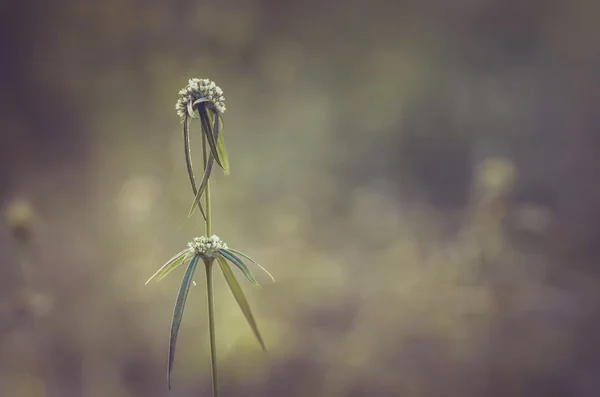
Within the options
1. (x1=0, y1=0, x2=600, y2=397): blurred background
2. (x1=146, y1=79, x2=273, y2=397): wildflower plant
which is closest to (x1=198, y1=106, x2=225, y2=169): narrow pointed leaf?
(x1=146, y1=79, x2=273, y2=397): wildflower plant

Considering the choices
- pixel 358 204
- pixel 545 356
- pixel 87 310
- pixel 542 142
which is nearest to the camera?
pixel 545 356

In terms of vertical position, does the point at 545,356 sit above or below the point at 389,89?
below

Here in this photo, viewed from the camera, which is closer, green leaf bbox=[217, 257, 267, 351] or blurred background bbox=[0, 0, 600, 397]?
green leaf bbox=[217, 257, 267, 351]

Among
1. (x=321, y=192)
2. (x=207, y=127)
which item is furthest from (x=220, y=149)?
(x=321, y=192)

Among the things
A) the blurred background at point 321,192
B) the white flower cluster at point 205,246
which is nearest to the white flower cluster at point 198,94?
the white flower cluster at point 205,246

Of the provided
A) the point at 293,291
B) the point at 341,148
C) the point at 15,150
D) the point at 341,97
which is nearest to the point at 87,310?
the point at 293,291

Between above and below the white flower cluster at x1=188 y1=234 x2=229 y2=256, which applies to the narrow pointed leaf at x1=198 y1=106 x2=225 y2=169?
above

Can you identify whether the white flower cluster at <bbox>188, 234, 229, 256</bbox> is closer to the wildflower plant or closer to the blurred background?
the wildflower plant

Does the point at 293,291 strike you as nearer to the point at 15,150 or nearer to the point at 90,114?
the point at 90,114
